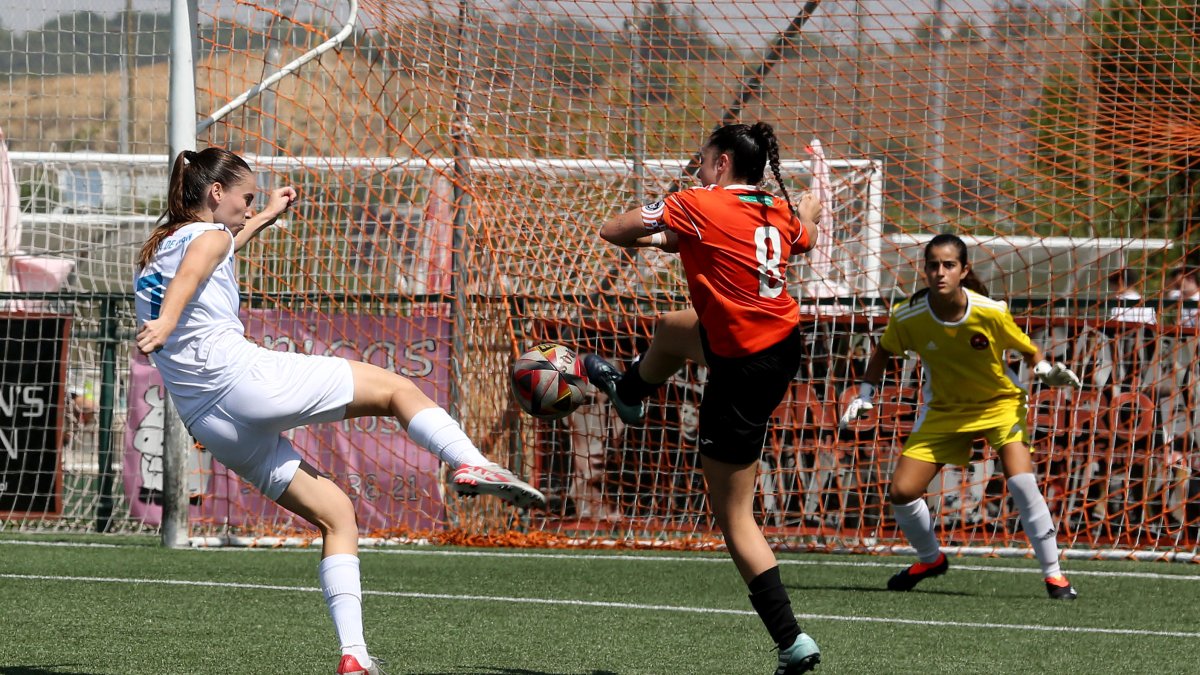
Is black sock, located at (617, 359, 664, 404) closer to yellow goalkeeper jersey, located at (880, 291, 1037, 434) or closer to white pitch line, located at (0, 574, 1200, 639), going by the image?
white pitch line, located at (0, 574, 1200, 639)

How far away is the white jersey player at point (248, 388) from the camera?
4234 mm

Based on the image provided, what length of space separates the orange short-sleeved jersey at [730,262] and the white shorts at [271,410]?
3.83ft

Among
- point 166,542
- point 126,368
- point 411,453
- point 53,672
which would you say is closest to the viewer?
point 53,672

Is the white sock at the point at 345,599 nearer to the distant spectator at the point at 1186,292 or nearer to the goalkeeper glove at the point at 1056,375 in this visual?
the goalkeeper glove at the point at 1056,375

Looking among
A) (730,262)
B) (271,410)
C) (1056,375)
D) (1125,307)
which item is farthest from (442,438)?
(1125,307)

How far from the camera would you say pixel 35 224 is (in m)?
10.6

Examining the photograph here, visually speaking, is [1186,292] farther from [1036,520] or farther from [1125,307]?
[1036,520]

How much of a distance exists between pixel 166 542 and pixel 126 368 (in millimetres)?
1755

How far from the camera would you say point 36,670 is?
471 centimetres

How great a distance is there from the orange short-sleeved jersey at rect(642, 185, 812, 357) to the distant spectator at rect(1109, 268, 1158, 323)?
17.0ft

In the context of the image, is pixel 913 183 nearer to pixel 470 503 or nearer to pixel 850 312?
pixel 850 312

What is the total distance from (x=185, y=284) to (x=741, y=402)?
5.84 ft

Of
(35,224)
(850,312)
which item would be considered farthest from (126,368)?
(850,312)

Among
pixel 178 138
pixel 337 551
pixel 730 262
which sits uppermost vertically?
pixel 178 138
